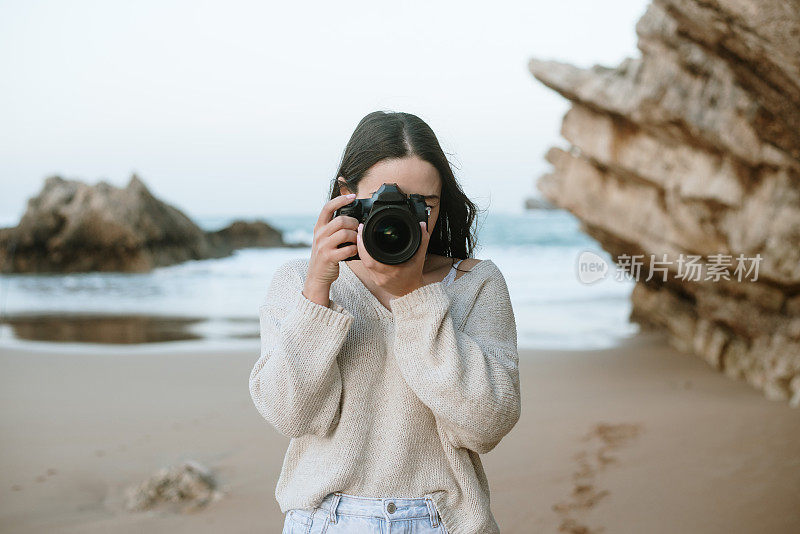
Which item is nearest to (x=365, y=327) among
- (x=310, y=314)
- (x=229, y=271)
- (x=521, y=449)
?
(x=310, y=314)

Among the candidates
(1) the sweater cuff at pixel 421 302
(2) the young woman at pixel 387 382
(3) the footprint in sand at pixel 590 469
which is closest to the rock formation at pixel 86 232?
(3) the footprint in sand at pixel 590 469

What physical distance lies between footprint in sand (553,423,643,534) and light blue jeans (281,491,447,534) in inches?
96.8

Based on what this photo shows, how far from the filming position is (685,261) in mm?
6004

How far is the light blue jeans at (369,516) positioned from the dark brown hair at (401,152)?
65 cm

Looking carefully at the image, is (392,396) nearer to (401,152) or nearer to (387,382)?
(387,382)

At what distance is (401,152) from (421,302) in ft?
1.06

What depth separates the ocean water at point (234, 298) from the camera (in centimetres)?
955

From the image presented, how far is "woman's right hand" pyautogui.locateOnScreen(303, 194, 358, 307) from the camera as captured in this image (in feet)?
5.03

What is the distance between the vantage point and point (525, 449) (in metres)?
4.96

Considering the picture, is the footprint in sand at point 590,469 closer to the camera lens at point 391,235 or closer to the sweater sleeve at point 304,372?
the sweater sleeve at point 304,372

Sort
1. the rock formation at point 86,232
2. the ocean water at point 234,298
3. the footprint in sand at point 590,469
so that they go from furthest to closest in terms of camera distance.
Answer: the rock formation at point 86,232 → the ocean water at point 234,298 → the footprint in sand at point 590,469

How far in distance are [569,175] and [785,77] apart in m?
3.45

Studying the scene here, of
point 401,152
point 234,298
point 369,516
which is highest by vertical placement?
point 401,152

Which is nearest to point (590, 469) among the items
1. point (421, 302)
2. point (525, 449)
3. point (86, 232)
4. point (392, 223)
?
point (525, 449)
